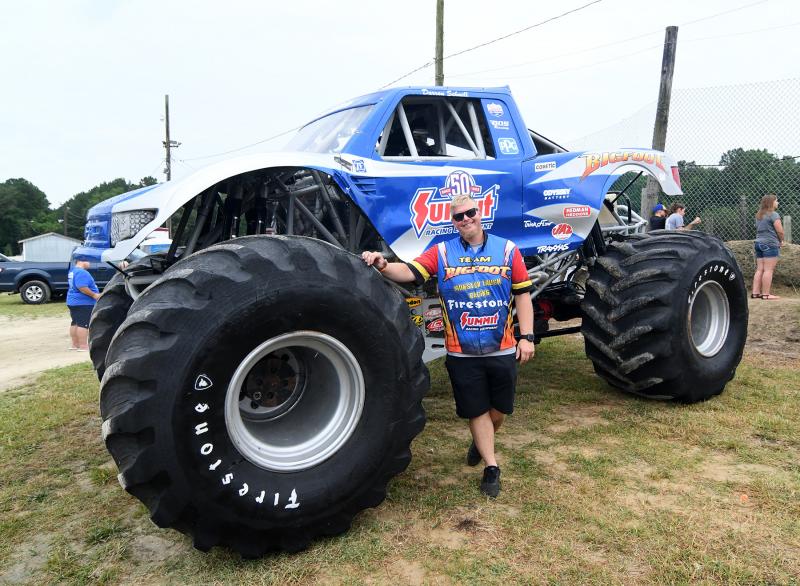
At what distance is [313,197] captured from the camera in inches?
183

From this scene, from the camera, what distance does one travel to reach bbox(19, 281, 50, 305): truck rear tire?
18234 mm

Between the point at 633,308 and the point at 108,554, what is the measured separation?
12.4 ft

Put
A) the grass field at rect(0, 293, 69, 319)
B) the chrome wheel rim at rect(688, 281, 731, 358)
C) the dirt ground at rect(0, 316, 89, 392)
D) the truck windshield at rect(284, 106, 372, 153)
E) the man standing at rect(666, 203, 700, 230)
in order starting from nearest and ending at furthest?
the truck windshield at rect(284, 106, 372, 153) < the chrome wheel rim at rect(688, 281, 731, 358) < the dirt ground at rect(0, 316, 89, 392) < the man standing at rect(666, 203, 700, 230) < the grass field at rect(0, 293, 69, 319)

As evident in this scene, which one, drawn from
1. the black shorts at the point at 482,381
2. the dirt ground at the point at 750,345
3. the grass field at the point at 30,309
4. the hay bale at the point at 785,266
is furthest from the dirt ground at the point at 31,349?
the hay bale at the point at 785,266

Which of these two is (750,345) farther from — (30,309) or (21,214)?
(21,214)

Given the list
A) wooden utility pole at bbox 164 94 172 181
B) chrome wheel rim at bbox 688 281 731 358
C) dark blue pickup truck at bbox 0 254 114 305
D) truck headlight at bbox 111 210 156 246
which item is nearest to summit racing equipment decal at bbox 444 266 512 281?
truck headlight at bbox 111 210 156 246

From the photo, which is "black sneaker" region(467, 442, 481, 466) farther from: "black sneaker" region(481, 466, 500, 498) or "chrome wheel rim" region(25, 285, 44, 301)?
"chrome wheel rim" region(25, 285, 44, 301)

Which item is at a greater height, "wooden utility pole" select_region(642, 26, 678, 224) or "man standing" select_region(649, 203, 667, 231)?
"wooden utility pole" select_region(642, 26, 678, 224)

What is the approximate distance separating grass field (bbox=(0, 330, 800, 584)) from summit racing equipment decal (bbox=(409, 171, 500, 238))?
149 cm

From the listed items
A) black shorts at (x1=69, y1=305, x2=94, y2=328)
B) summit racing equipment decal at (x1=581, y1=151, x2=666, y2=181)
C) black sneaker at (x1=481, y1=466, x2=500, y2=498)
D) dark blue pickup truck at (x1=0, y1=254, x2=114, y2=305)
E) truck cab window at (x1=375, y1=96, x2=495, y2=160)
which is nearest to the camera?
black sneaker at (x1=481, y1=466, x2=500, y2=498)

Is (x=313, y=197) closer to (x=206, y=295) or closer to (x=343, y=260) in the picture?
(x=343, y=260)

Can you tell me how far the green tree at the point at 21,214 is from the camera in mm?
76887

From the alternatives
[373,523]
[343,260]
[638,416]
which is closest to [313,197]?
[343,260]

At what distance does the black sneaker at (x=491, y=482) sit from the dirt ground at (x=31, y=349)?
5.77m
